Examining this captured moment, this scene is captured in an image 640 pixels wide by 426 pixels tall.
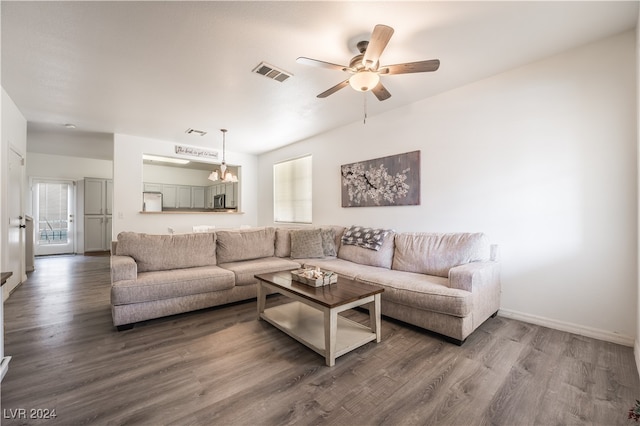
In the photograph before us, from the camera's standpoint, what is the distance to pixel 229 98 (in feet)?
11.3

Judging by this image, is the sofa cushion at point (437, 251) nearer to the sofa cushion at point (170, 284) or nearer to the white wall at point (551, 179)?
the white wall at point (551, 179)

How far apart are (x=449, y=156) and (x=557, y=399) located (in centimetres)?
245

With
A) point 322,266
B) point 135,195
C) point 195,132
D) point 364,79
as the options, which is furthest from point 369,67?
point 135,195

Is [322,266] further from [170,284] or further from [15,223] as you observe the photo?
[15,223]

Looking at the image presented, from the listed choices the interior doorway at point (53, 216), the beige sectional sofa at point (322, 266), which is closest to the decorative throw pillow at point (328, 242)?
the beige sectional sofa at point (322, 266)

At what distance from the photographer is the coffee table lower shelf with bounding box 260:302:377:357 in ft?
6.99

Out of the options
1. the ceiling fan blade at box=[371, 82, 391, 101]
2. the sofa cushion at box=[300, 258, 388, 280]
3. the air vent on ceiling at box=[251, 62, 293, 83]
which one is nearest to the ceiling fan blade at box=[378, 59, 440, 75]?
the ceiling fan blade at box=[371, 82, 391, 101]

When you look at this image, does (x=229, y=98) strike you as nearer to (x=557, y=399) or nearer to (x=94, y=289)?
(x=94, y=289)

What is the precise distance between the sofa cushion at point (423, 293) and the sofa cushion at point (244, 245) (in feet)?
5.35

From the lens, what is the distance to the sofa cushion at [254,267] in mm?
3248

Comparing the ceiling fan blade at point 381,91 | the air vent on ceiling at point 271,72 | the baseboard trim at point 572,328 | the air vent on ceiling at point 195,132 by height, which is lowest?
the baseboard trim at point 572,328

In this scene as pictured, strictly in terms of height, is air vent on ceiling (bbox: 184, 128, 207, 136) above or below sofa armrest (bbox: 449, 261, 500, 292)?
above

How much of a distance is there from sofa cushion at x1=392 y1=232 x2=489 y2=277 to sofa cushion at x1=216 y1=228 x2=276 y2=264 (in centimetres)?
184

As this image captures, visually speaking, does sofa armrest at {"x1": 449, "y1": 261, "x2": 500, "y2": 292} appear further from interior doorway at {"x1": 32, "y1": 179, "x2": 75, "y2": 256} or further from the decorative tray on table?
interior doorway at {"x1": 32, "y1": 179, "x2": 75, "y2": 256}
